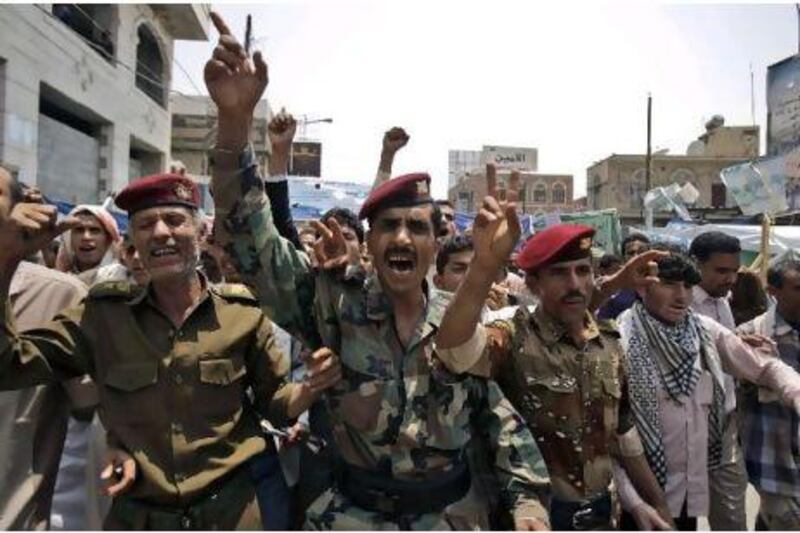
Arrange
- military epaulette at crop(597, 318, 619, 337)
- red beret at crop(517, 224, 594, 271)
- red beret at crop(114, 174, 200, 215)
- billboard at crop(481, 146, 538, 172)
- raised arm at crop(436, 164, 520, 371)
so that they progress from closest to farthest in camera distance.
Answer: raised arm at crop(436, 164, 520, 371)
red beret at crop(114, 174, 200, 215)
red beret at crop(517, 224, 594, 271)
military epaulette at crop(597, 318, 619, 337)
billboard at crop(481, 146, 538, 172)

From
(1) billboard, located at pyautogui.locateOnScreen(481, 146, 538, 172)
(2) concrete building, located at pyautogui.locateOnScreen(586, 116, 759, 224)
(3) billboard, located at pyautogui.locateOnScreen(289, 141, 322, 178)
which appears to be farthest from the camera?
(1) billboard, located at pyautogui.locateOnScreen(481, 146, 538, 172)

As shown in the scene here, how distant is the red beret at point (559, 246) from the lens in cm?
238

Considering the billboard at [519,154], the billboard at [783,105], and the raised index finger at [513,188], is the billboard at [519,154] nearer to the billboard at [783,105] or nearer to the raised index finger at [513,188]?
the billboard at [783,105]

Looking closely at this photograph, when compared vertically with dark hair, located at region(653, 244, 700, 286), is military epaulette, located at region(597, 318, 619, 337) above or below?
below

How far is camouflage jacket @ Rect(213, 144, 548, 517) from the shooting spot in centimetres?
192

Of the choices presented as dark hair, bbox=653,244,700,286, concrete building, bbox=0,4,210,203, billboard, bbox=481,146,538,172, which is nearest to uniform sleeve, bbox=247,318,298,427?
dark hair, bbox=653,244,700,286

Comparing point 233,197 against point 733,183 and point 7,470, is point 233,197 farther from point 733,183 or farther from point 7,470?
point 733,183

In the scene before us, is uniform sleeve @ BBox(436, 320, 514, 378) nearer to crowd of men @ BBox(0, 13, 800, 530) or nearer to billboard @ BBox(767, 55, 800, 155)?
crowd of men @ BBox(0, 13, 800, 530)

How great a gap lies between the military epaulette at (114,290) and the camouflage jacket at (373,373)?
0.40 meters

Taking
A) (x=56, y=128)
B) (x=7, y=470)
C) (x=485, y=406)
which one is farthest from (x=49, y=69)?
(x=485, y=406)

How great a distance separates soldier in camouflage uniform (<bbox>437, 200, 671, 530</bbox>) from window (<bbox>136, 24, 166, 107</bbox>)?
60.1ft

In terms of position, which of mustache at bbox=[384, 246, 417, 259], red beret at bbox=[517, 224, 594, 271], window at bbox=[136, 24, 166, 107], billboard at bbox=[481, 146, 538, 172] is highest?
billboard at bbox=[481, 146, 538, 172]

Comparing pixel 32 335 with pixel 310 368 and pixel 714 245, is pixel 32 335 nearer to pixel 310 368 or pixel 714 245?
pixel 310 368

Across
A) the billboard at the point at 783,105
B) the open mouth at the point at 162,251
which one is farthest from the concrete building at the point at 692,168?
the open mouth at the point at 162,251
